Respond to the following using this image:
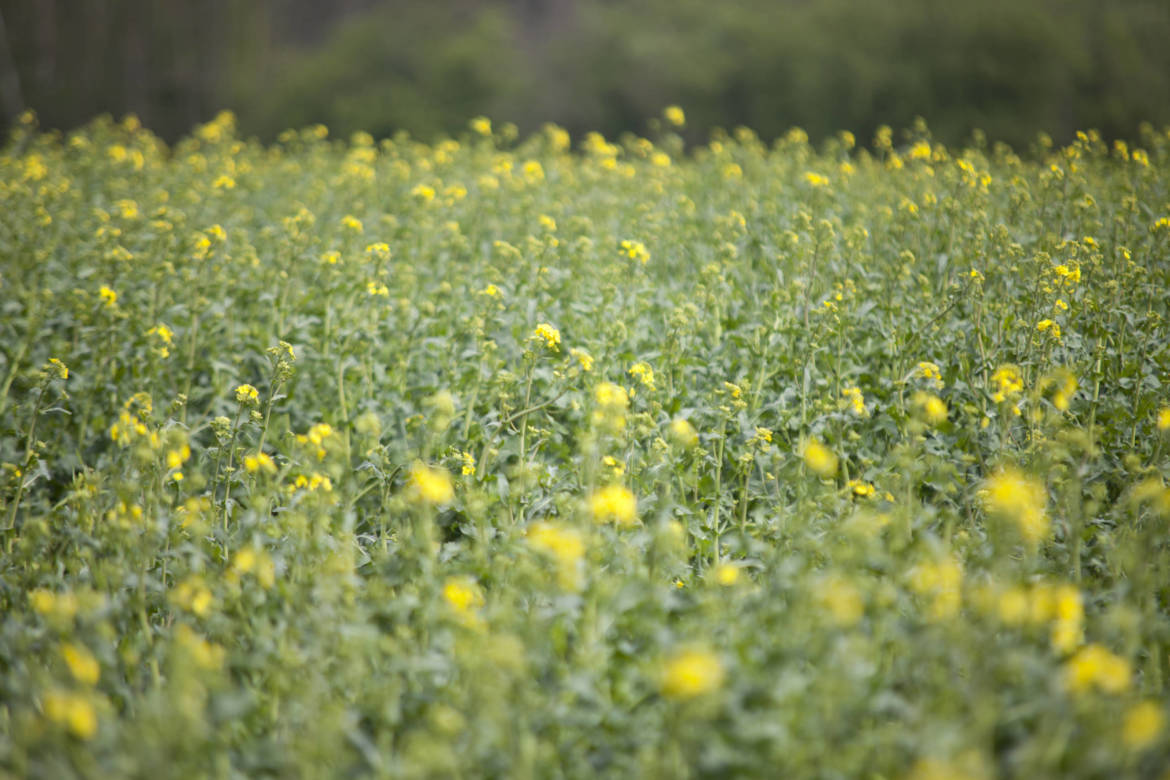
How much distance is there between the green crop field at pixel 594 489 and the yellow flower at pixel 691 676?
13 mm

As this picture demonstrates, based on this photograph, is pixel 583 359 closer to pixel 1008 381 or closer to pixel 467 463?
pixel 467 463

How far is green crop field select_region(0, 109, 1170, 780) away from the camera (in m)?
1.95

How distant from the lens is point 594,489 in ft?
9.63

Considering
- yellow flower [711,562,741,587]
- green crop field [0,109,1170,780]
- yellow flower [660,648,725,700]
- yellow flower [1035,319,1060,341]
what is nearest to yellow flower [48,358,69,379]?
green crop field [0,109,1170,780]

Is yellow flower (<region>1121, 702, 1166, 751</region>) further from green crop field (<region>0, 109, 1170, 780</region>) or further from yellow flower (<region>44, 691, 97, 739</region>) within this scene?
yellow flower (<region>44, 691, 97, 739</region>)

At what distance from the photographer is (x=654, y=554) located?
2.40 m

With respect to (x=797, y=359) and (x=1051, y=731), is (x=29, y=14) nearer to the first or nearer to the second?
(x=797, y=359)

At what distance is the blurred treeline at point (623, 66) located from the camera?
1966cm

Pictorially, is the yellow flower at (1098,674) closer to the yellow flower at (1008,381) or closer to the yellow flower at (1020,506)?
the yellow flower at (1020,506)

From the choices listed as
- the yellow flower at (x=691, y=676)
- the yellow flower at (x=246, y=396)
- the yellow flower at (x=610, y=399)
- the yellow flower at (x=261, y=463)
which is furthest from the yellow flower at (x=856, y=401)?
the yellow flower at (x=246, y=396)

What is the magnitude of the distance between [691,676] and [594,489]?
1.28m

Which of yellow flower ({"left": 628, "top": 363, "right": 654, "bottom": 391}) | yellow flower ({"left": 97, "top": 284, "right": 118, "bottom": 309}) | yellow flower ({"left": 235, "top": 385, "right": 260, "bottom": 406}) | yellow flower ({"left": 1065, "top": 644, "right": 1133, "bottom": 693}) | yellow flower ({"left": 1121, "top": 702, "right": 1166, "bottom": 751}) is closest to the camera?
yellow flower ({"left": 1121, "top": 702, "right": 1166, "bottom": 751})

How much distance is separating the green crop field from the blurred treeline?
1505cm

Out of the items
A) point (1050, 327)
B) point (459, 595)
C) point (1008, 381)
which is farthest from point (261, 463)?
point (1050, 327)
